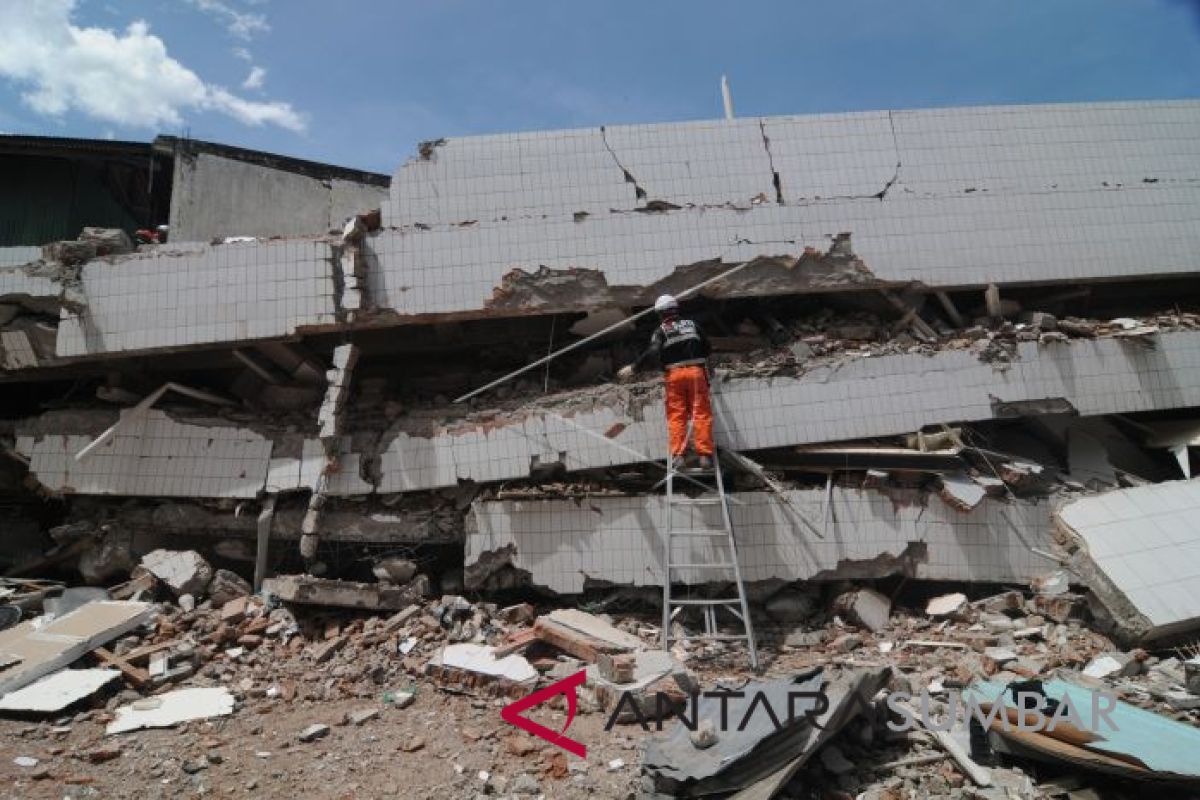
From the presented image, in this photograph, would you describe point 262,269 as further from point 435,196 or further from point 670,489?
point 670,489

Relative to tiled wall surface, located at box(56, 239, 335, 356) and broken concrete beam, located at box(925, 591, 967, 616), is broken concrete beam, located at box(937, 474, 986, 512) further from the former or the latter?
tiled wall surface, located at box(56, 239, 335, 356)

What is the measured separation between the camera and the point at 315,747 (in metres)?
4.04

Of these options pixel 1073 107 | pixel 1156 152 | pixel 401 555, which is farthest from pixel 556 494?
pixel 1156 152

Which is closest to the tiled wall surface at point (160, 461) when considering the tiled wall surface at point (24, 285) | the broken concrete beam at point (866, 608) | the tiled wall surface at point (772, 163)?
the tiled wall surface at point (24, 285)

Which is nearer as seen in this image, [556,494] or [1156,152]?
[556,494]

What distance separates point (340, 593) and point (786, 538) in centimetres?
374

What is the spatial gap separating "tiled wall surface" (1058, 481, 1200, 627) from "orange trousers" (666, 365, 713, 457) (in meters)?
2.86

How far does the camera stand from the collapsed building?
19.0 ft

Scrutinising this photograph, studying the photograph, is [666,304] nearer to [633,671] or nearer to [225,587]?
[633,671]

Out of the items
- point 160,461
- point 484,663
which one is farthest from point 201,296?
point 484,663

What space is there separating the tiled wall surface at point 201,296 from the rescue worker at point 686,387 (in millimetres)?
3099

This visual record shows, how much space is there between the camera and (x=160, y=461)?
20.9 ft

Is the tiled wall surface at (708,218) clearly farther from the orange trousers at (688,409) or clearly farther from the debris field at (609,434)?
the orange trousers at (688,409)

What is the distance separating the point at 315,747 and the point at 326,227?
7.17 meters
